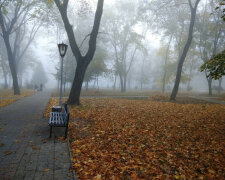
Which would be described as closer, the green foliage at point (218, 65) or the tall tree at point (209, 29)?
the green foliage at point (218, 65)

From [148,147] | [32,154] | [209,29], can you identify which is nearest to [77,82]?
[32,154]

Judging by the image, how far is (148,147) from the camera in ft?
15.5

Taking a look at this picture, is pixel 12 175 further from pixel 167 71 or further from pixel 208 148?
pixel 167 71

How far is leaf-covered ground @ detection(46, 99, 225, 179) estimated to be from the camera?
140 inches

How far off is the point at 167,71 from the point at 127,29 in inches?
382

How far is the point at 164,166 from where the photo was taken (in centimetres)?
379

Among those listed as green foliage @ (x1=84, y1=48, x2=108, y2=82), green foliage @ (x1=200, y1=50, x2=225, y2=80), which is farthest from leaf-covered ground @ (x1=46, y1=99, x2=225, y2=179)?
green foliage @ (x1=84, y1=48, x2=108, y2=82)

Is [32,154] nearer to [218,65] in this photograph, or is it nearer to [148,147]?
[148,147]

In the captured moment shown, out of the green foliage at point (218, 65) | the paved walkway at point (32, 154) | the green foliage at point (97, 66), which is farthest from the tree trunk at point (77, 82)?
the green foliage at point (97, 66)

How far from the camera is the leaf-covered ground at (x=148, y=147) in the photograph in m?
3.55

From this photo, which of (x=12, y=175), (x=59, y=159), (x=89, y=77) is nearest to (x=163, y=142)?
(x=59, y=159)

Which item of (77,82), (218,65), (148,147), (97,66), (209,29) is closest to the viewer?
(148,147)

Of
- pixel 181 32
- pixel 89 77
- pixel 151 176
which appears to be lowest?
pixel 151 176

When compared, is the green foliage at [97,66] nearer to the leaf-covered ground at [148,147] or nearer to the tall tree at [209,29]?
the tall tree at [209,29]
